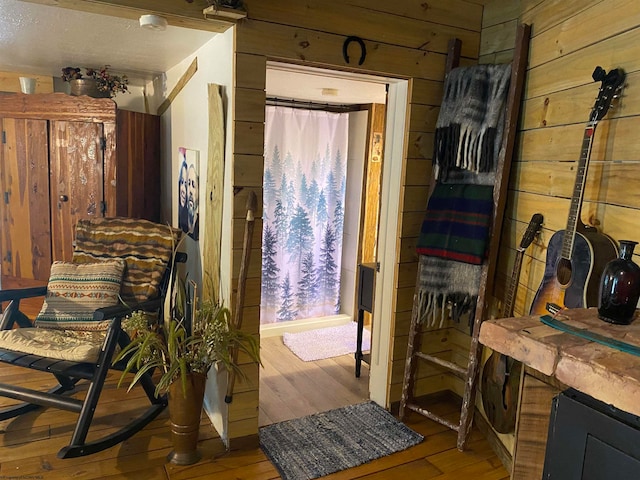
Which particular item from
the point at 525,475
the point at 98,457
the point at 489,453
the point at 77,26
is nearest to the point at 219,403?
the point at 98,457

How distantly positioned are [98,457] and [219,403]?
57 centimetres

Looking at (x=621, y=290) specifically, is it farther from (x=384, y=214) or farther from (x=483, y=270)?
(x=384, y=214)

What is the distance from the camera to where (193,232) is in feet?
9.37

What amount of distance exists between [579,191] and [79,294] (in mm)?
2494

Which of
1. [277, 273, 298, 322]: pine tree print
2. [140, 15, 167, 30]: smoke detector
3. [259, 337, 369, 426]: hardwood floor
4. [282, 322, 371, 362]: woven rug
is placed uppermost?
[140, 15, 167, 30]: smoke detector

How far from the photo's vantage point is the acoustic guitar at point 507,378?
2188 mm

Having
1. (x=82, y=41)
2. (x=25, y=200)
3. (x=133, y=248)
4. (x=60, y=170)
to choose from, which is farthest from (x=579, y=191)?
(x=25, y=200)

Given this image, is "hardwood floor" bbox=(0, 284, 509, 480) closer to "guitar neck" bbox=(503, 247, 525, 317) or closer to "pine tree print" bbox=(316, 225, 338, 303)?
"guitar neck" bbox=(503, 247, 525, 317)

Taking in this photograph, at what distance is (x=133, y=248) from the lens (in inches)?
116

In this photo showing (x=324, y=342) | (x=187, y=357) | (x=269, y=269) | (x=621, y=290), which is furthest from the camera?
(x=269, y=269)

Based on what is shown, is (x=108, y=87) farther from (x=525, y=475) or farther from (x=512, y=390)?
(x=525, y=475)

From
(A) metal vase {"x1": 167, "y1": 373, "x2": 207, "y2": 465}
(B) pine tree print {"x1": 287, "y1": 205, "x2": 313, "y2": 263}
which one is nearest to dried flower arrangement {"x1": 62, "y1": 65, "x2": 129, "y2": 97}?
(B) pine tree print {"x1": 287, "y1": 205, "x2": 313, "y2": 263}

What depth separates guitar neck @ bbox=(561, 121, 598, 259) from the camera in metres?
1.76

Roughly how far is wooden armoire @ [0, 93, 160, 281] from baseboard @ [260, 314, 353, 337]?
54.0 inches
